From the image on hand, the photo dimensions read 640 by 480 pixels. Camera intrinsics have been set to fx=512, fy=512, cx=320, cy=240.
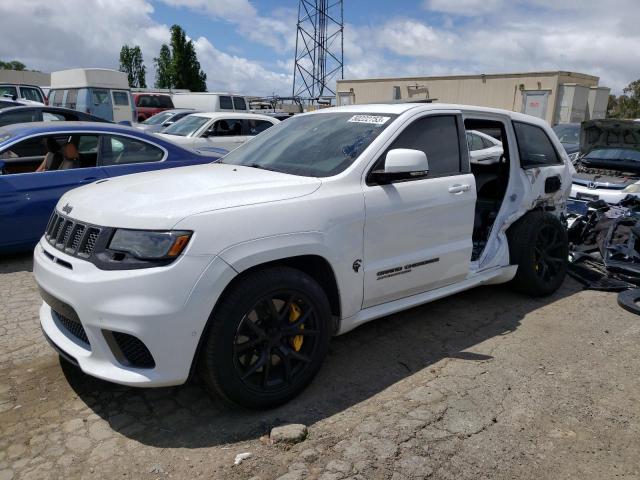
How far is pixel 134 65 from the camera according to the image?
6116 cm

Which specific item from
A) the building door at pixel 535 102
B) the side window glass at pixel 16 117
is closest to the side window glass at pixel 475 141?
the side window glass at pixel 16 117

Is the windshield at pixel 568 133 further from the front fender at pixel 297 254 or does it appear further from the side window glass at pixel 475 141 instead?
the front fender at pixel 297 254

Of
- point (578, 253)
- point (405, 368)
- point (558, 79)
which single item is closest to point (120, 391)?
point (405, 368)

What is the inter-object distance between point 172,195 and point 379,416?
177cm

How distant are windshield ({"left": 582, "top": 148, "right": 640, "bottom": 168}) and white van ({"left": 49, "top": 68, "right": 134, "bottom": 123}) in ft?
49.9

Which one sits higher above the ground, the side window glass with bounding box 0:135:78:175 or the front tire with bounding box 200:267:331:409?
the side window glass with bounding box 0:135:78:175

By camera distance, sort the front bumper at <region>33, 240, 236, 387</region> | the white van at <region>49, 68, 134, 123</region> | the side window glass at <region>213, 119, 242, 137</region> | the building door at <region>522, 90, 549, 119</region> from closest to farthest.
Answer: the front bumper at <region>33, 240, 236, 387</region> → the side window glass at <region>213, 119, 242, 137</region> → the white van at <region>49, 68, 134, 123</region> → the building door at <region>522, 90, 549, 119</region>

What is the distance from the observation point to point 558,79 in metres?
25.3

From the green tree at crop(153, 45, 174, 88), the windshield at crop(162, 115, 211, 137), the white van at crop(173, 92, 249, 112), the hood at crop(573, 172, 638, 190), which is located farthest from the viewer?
the green tree at crop(153, 45, 174, 88)

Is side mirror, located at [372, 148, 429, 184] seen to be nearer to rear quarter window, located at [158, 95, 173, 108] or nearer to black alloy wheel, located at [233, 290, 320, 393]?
black alloy wheel, located at [233, 290, 320, 393]

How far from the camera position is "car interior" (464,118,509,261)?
4723 mm

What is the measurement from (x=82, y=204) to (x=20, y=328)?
5.53 ft

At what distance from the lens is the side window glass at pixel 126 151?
20.5 ft

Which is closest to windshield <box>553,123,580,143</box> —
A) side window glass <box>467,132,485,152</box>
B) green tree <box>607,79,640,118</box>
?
side window glass <box>467,132,485,152</box>
